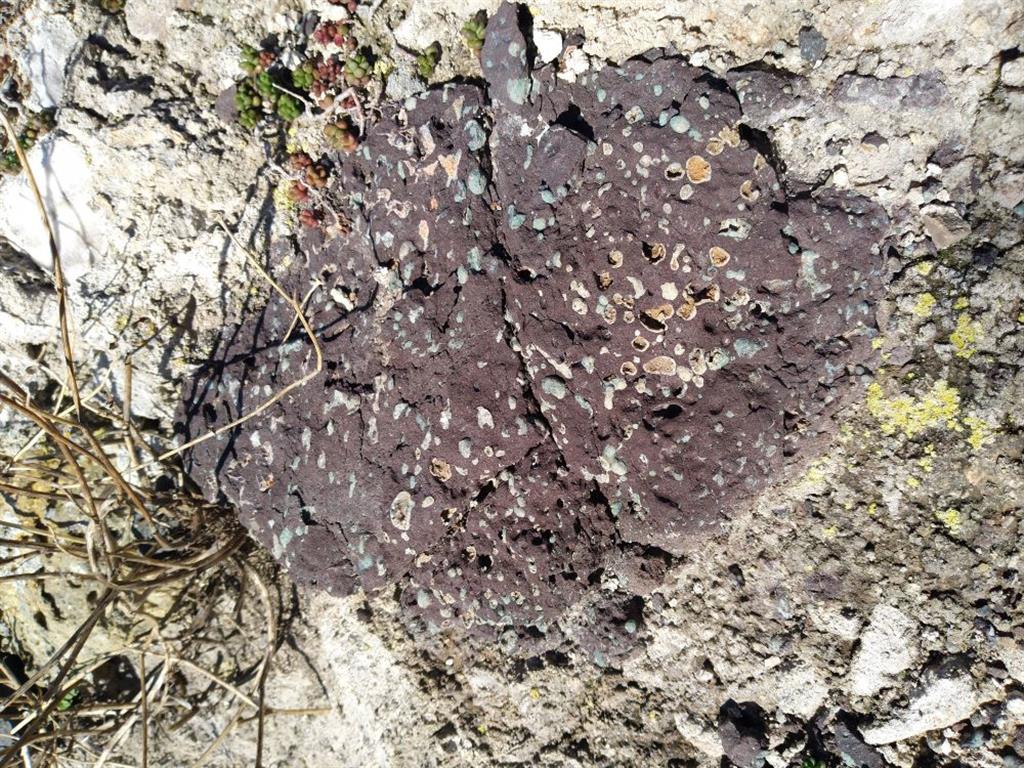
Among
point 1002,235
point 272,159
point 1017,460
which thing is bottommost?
point 1017,460

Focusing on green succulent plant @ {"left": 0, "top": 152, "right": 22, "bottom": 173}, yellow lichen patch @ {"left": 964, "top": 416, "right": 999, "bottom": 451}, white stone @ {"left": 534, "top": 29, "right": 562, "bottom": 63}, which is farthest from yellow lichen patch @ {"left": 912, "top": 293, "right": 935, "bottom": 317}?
green succulent plant @ {"left": 0, "top": 152, "right": 22, "bottom": 173}

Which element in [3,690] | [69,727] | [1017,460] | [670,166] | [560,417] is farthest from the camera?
[3,690]

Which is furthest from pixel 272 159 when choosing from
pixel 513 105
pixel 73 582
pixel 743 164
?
pixel 73 582

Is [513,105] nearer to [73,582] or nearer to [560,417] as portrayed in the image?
[560,417]

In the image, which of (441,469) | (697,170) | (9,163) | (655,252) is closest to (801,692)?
(441,469)

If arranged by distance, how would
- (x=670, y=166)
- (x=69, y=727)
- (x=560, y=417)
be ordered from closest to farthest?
(x=670, y=166) → (x=560, y=417) → (x=69, y=727)

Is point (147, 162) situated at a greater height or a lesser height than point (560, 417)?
greater
